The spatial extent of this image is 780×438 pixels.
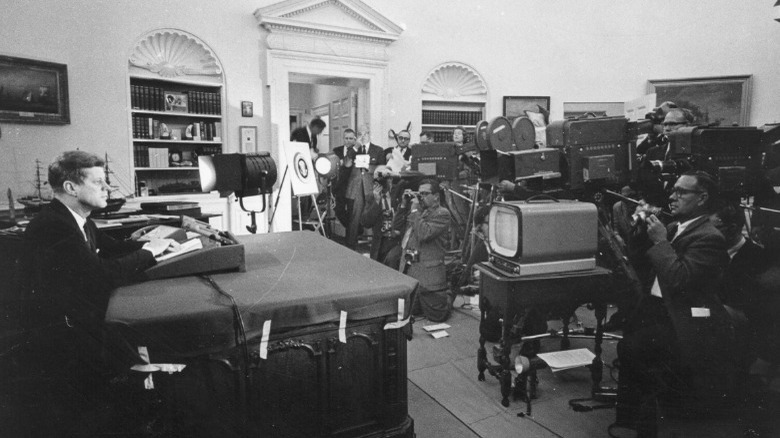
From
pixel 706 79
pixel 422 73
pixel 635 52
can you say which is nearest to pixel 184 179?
pixel 422 73

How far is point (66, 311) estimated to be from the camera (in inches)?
54.7

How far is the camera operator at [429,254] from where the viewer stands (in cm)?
410

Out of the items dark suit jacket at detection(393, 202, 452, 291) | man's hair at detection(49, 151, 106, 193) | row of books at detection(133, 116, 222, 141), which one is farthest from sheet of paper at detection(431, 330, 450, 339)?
row of books at detection(133, 116, 222, 141)

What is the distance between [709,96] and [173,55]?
7780mm

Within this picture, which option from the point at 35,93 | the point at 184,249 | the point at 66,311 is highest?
the point at 35,93

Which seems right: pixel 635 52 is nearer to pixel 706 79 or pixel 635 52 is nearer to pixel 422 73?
pixel 706 79

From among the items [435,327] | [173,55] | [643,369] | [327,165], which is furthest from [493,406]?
[173,55]

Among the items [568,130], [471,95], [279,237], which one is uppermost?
[471,95]

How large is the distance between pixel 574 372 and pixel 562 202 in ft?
3.95

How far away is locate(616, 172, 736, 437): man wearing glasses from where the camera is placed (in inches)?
90.0

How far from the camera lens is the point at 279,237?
Result: 8.04 ft

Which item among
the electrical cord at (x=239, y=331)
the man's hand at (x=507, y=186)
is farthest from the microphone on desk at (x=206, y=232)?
the man's hand at (x=507, y=186)

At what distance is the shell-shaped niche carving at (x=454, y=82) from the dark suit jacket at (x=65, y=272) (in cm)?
661

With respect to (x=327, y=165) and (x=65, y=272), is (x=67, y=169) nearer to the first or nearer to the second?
(x=65, y=272)
